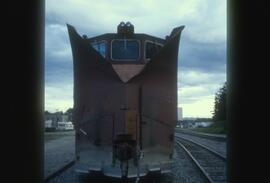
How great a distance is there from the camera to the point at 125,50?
10094 mm

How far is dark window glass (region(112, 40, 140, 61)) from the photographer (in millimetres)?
9920

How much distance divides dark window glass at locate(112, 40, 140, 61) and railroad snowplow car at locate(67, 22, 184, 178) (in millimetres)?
420

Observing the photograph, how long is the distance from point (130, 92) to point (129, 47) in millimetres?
2272

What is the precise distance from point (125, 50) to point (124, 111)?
7.62ft

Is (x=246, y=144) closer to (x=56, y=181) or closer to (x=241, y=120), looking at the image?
(x=241, y=120)

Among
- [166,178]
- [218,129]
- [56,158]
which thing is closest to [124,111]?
[166,178]

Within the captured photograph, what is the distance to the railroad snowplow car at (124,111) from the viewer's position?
823 cm

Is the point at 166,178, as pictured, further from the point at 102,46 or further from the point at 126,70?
the point at 102,46

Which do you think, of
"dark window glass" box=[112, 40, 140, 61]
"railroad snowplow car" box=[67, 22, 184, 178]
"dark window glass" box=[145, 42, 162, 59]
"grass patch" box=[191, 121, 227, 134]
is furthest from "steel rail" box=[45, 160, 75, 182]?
"grass patch" box=[191, 121, 227, 134]

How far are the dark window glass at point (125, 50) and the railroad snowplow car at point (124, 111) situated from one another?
1.38 feet

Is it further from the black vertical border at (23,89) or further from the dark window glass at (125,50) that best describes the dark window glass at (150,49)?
the black vertical border at (23,89)

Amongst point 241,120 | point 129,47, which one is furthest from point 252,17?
point 129,47

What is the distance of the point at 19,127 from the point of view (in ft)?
10.1

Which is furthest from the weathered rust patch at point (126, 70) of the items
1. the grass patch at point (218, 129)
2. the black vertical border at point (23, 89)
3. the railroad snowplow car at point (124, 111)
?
the grass patch at point (218, 129)
